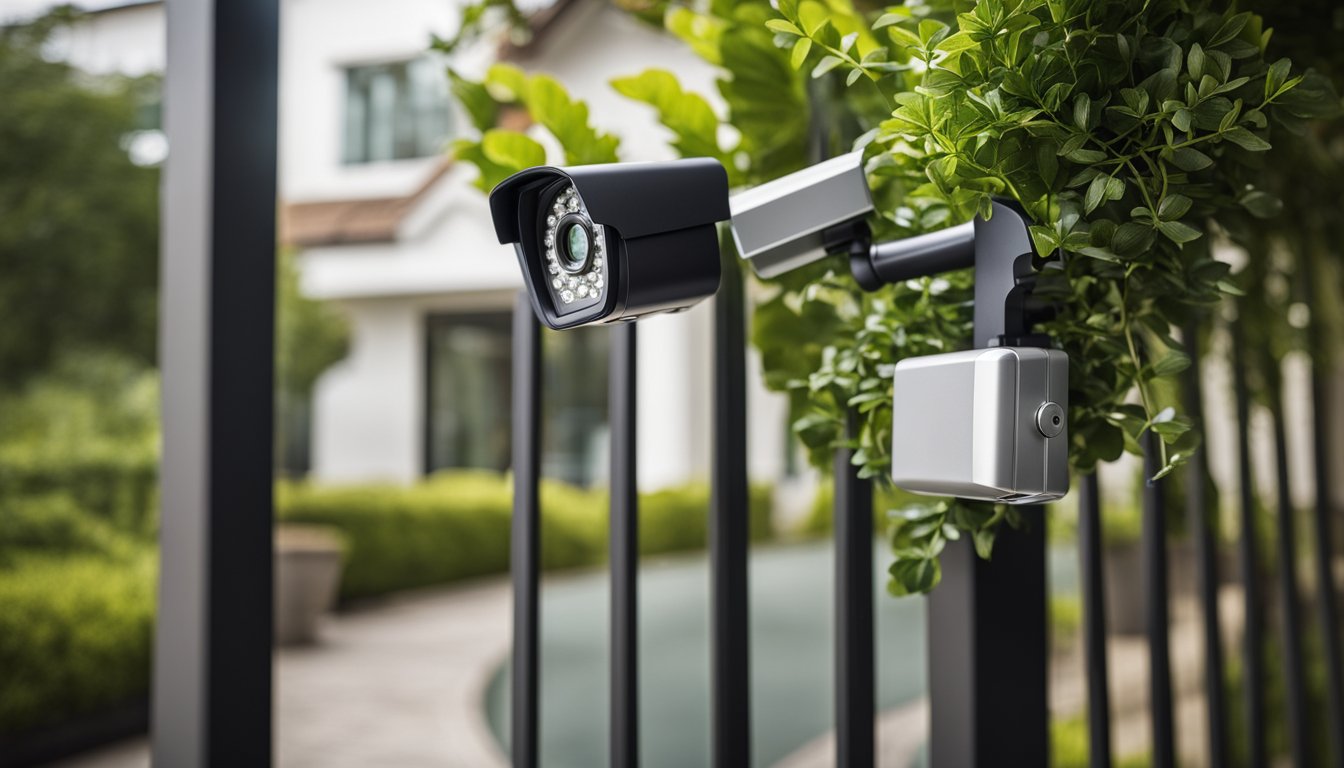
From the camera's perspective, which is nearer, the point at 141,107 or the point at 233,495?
the point at 233,495

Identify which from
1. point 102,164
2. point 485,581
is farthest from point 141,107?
point 485,581

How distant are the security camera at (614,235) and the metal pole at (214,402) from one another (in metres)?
0.27

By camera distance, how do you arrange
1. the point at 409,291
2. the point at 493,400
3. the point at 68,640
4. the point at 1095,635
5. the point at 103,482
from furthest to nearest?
the point at 493,400 < the point at 409,291 < the point at 103,482 < the point at 68,640 < the point at 1095,635

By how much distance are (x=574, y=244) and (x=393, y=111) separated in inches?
370

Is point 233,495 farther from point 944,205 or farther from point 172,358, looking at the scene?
point 944,205

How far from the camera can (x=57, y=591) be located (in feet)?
12.4

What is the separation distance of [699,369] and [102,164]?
198 inches

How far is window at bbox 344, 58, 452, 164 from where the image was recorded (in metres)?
9.03

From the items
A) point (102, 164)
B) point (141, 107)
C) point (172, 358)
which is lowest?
point (172, 358)

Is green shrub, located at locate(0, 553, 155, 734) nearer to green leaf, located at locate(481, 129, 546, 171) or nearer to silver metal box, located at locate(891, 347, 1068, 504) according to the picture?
green leaf, located at locate(481, 129, 546, 171)

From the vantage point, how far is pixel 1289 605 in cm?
117

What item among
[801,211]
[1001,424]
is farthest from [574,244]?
[1001,424]

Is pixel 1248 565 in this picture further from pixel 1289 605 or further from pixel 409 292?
pixel 409 292

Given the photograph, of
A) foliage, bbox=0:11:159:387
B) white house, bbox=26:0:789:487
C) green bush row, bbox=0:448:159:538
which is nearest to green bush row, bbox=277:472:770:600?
white house, bbox=26:0:789:487
